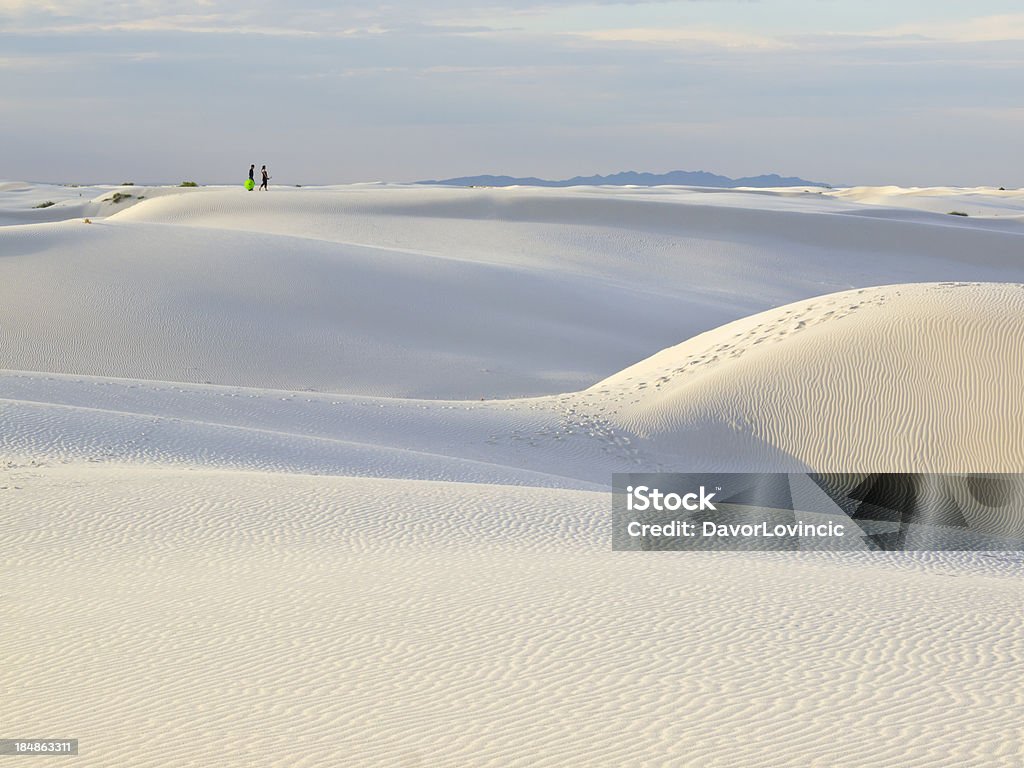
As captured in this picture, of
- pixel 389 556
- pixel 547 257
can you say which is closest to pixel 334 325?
pixel 547 257

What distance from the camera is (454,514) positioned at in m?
9.52

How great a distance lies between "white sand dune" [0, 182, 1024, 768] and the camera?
4.69 metres

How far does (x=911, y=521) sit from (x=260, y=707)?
8.20 meters

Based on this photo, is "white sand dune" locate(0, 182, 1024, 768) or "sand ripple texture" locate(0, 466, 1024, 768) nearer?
"sand ripple texture" locate(0, 466, 1024, 768)

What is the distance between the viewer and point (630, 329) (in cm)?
2427

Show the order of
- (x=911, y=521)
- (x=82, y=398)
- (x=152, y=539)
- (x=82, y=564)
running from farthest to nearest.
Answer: (x=82, y=398), (x=911, y=521), (x=152, y=539), (x=82, y=564)

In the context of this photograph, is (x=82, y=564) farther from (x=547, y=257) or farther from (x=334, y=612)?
(x=547, y=257)

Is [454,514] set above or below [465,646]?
below

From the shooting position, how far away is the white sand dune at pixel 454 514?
4688mm

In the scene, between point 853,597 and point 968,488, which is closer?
point 853,597

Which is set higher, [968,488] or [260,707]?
[260,707]

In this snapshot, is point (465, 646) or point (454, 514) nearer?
point (465, 646)

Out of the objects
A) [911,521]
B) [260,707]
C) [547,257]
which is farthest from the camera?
[547,257]

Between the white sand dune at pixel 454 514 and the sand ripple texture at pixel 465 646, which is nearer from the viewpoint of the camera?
the sand ripple texture at pixel 465 646
